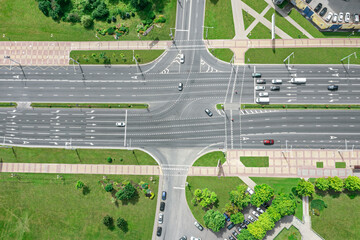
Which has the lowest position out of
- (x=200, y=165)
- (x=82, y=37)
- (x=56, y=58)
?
(x=200, y=165)

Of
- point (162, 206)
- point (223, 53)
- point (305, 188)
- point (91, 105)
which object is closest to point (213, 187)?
point (162, 206)

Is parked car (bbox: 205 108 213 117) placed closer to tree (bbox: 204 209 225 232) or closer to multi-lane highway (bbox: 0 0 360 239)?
multi-lane highway (bbox: 0 0 360 239)

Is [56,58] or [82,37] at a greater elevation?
[82,37]

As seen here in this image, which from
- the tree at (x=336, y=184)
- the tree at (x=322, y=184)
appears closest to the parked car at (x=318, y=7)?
the tree at (x=336, y=184)

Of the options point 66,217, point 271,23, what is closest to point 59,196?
point 66,217

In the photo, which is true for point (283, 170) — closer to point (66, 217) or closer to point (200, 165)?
point (200, 165)
